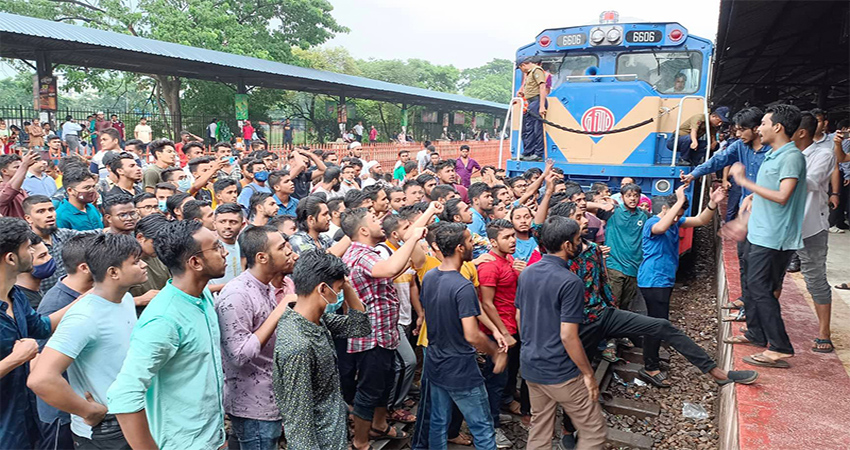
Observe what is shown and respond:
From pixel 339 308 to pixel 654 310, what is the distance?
10.3 feet

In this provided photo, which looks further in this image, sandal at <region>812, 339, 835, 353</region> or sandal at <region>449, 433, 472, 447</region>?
sandal at <region>449, 433, 472, 447</region>

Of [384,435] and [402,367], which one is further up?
[402,367]

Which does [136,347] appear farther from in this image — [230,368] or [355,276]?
[355,276]

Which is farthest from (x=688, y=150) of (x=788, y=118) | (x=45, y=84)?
(x=45, y=84)

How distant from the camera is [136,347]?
2123 millimetres

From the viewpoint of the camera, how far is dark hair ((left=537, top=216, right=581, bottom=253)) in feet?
10.6

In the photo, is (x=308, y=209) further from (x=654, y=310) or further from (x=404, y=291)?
(x=654, y=310)

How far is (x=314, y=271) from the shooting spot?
2.53 metres

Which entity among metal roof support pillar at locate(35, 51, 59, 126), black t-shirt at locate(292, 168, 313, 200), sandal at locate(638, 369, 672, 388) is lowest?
sandal at locate(638, 369, 672, 388)

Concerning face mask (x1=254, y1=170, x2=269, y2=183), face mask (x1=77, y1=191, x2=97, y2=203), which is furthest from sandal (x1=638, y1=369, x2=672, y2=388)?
face mask (x1=77, y1=191, x2=97, y2=203)

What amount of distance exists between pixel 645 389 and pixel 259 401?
362 centimetres

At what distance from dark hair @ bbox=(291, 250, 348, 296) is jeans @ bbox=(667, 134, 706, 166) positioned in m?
6.45

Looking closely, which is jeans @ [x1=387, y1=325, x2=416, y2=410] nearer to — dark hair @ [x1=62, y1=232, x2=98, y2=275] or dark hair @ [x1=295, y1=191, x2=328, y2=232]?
dark hair @ [x1=295, y1=191, x2=328, y2=232]

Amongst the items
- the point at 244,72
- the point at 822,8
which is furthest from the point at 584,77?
the point at 244,72
